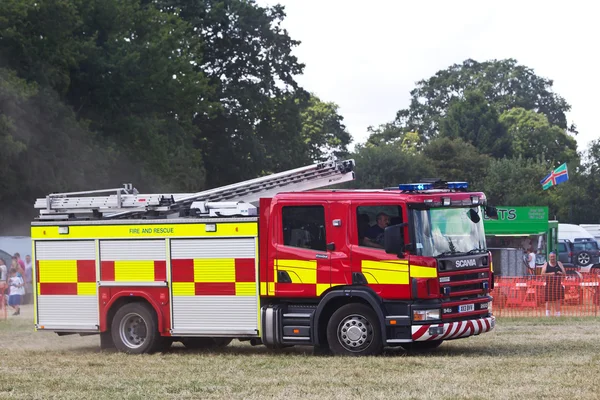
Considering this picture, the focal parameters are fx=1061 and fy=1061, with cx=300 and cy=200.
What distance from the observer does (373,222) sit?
14.6 m

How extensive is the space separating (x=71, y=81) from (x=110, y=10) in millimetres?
3608

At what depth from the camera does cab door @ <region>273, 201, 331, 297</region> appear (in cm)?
1471

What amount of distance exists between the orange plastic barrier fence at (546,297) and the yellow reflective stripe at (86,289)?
10547 mm

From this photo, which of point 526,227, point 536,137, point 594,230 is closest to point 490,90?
Answer: point 536,137

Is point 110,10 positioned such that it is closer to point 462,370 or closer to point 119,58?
point 119,58

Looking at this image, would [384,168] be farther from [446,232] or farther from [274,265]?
[446,232]

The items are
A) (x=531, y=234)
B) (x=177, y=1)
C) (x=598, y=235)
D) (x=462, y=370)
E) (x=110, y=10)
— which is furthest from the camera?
(x=598, y=235)

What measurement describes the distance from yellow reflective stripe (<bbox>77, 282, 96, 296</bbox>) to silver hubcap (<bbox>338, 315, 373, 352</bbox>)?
13.6ft

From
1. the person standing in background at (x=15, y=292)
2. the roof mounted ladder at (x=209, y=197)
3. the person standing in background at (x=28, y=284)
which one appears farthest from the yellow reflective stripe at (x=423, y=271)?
the person standing in background at (x=28, y=284)

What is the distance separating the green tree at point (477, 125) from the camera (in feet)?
341

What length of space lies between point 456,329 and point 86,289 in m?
5.74

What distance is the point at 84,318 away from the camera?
1639 cm

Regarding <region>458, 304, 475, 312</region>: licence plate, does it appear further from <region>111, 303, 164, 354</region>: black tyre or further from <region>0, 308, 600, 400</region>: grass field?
<region>111, 303, 164, 354</region>: black tyre

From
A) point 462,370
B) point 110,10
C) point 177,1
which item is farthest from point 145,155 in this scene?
point 462,370
